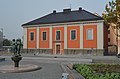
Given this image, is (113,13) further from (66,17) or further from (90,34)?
(66,17)

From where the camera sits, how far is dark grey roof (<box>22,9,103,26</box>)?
44.8m

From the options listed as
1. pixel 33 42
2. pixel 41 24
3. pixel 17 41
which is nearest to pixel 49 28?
pixel 41 24

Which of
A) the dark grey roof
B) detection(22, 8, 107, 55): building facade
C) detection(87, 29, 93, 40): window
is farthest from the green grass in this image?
the dark grey roof

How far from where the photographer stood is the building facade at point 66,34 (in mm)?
42906

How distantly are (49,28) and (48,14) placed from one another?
6.95 meters

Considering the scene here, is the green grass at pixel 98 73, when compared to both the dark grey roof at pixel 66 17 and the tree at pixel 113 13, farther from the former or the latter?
the dark grey roof at pixel 66 17

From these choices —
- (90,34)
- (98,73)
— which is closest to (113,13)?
(98,73)

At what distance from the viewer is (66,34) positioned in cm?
4609

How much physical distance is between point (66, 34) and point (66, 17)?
4501mm

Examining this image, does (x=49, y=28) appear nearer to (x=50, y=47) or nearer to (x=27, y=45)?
(x=50, y=47)

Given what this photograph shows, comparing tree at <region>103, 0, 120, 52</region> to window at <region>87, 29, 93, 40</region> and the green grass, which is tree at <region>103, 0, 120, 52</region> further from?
window at <region>87, 29, 93, 40</region>

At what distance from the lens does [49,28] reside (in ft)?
159

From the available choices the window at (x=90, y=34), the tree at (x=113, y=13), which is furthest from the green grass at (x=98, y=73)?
the window at (x=90, y=34)

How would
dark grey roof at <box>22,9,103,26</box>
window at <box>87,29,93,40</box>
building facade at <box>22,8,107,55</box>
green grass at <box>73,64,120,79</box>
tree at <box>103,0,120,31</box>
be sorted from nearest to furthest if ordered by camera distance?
green grass at <box>73,64,120,79</box>
tree at <box>103,0,120,31</box>
building facade at <box>22,8,107,55</box>
window at <box>87,29,93,40</box>
dark grey roof at <box>22,9,103,26</box>
